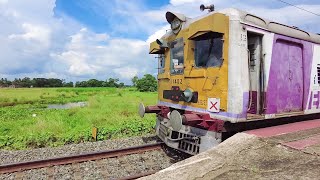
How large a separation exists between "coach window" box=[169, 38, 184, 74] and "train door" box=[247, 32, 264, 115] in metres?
1.67

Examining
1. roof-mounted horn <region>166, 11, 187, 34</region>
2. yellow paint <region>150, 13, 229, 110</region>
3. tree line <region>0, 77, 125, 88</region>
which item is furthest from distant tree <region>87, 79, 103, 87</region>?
yellow paint <region>150, 13, 229, 110</region>

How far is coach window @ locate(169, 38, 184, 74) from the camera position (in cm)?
707

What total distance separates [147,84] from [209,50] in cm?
5127

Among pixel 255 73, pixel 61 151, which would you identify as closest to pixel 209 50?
pixel 255 73

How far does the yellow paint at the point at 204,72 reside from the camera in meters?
5.70

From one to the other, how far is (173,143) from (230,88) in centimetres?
219

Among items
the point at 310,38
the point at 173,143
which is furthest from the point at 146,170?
the point at 310,38

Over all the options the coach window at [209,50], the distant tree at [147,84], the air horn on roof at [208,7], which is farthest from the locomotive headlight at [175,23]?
the distant tree at [147,84]

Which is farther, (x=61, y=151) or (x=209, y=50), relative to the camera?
(x=61, y=151)

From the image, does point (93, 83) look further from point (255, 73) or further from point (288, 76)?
point (255, 73)

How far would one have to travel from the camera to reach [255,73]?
249 inches

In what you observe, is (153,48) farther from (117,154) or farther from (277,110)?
(277,110)

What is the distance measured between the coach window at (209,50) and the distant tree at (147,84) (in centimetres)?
4991

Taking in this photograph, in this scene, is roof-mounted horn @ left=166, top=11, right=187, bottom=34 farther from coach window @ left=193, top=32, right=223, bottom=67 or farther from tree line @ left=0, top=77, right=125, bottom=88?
tree line @ left=0, top=77, right=125, bottom=88
